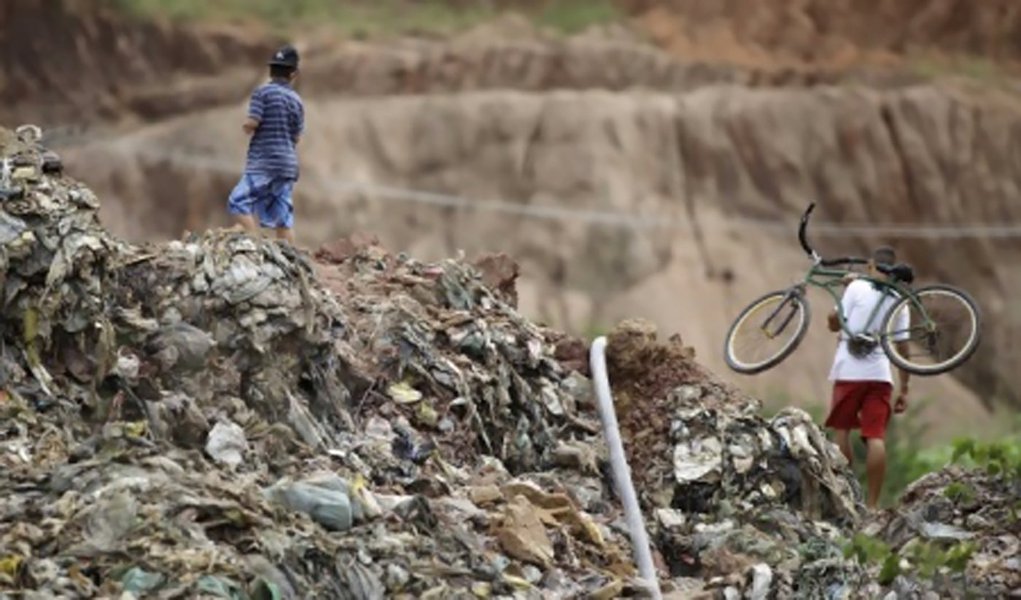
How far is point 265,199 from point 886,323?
10.3 feet

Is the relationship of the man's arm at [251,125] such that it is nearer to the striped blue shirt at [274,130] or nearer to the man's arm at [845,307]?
the striped blue shirt at [274,130]

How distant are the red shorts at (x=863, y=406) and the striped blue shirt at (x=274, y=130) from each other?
2.96 metres

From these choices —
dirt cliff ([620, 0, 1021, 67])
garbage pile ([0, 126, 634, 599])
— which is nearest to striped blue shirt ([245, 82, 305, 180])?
garbage pile ([0, 126, 634, 599])

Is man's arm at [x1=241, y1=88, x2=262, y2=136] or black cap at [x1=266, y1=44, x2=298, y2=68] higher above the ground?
black cap at [x1=266, y1=44, x2=298, y2=68]

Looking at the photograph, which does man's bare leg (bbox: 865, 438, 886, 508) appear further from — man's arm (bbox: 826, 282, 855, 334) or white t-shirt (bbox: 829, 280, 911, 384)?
man's arm (bbox: 826, 282, 855, 334)

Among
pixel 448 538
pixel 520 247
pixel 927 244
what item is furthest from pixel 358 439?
pixel 927 244

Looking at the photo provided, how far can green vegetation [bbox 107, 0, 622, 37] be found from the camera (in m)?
27.1

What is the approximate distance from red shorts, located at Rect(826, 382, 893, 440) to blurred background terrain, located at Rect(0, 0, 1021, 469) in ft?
37.4

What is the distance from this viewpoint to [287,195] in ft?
41.9

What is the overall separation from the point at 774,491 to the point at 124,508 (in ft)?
12.4

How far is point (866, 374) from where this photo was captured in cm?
1288

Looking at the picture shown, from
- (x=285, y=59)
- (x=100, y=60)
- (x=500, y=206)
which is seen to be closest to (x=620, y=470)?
(x=285, y=59)

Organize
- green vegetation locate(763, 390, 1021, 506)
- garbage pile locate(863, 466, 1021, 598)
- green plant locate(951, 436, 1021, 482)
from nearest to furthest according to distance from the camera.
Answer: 1. garbage pile locate(863, 466, 1021, 598)
2. green plant locate(951, 436, 1021, 482)
3. green vegetation locate(763, 390, 1021, 506)

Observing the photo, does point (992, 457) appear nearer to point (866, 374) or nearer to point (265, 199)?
point (866, 374)
